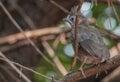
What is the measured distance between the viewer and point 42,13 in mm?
4621

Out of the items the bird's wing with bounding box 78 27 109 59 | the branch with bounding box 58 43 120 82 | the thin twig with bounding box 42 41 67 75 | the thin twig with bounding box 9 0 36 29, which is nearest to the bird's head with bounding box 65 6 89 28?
the bird's wing with bounding box 78 27 109 59

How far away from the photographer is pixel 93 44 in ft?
10.2

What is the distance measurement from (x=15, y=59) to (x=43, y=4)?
2.00 feet

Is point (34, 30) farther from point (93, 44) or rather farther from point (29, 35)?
point (93, 44)

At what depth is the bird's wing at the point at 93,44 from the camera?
118 inches

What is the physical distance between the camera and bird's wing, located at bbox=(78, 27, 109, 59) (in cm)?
300

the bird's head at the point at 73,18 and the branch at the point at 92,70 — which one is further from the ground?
the bird's head at the point at 73,18

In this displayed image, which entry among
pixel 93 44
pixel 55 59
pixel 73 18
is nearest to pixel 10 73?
pixel 55 59

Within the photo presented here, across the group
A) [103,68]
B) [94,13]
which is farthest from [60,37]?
[103,68]

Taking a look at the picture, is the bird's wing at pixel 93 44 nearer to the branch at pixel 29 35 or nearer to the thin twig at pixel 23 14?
the branch at pixel 29 35

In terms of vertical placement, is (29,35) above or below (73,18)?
above

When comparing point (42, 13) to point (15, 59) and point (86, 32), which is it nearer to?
point (15, 59)

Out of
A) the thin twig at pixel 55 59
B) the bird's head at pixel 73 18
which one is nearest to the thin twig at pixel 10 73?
the thin twig at pixel 55 59

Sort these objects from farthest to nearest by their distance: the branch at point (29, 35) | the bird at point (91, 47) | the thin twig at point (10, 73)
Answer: the branch at point (29, 35), the thin twig at point (10, 73), the bird at point (91, 47)
